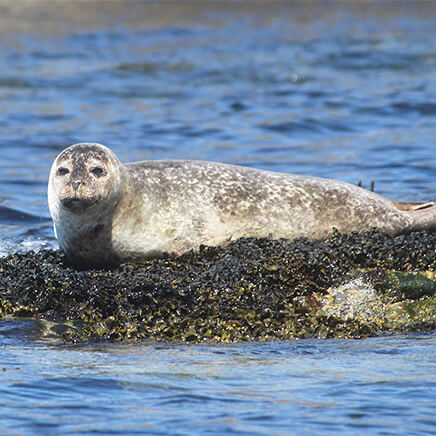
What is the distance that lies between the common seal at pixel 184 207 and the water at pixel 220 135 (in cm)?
90

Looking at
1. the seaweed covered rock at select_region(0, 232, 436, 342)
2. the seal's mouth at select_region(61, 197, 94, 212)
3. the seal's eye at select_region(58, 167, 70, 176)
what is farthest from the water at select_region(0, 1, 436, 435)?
the seal's eye at select_region(58, 167, 70, 176)

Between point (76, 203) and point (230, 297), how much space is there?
1.23m

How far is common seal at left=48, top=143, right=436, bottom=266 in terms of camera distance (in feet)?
20.3

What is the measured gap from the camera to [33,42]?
2291 cm

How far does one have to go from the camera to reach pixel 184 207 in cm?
660

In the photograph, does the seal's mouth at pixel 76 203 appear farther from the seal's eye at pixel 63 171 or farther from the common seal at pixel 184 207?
the seal's eye at pixel 63 171

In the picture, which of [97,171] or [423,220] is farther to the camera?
[423,220]

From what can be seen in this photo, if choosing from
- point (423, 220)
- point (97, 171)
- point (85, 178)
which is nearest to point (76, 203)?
point (85, 178)

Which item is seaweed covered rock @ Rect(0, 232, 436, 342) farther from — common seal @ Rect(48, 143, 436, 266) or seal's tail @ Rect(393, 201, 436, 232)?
seal's tail @ Rect(393, 201, 436, 232)

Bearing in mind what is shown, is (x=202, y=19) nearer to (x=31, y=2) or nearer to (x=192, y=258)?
(x=31, y=2)

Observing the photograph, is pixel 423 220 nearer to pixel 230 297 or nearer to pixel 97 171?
pixel 230 297

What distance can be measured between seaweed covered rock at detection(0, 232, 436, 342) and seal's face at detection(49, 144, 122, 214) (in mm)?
475

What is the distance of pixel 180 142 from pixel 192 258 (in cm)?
691

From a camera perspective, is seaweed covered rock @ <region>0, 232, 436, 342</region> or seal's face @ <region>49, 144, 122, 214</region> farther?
seal's face @ <region>49, 144, 122, 214</region>
